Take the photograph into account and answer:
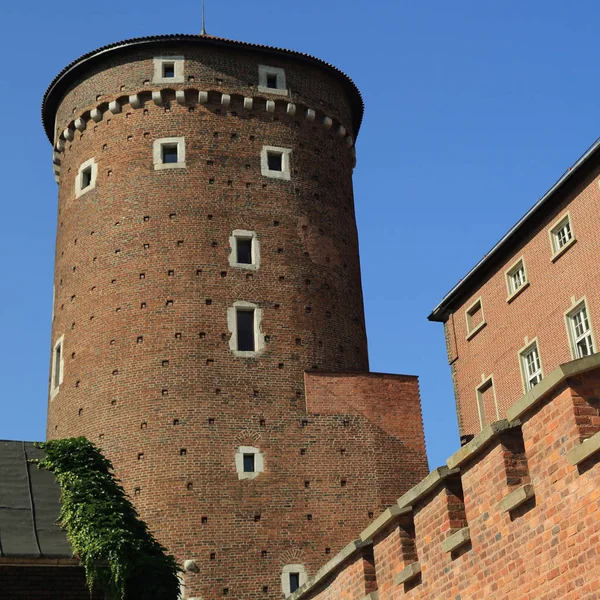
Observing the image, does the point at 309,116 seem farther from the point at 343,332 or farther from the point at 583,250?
the point at 583,250

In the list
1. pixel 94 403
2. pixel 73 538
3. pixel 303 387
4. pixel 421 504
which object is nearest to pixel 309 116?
pixel 303 387

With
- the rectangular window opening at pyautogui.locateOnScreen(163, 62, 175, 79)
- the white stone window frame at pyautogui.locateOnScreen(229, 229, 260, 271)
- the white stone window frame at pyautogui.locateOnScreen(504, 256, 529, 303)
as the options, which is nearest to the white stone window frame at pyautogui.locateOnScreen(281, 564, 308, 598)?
the white stone window frame at pyautogui.locateOnScreen(229, 229, 260, 271)

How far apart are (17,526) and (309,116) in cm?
1778

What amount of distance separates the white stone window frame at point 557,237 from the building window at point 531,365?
214cm

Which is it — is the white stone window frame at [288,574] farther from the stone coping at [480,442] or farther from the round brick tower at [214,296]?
the stone coping at [480,442]

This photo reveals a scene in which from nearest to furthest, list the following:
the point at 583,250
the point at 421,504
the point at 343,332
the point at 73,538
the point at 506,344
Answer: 1. the point at 421,504
2. the point at 73,538
3. the point at 583,250
4. the point at 506,344
5. the point at 343,332

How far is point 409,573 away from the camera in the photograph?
34.7 feet

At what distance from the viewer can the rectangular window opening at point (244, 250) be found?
89.4ft

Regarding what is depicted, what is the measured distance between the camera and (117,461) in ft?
81.5

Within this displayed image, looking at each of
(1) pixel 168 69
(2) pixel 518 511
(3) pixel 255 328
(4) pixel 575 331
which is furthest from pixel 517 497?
(1) pixel 168 69

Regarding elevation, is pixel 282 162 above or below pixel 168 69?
below

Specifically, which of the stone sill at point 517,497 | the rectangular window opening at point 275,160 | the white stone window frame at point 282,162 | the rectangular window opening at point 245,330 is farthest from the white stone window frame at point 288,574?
the stone sill at point 517,497

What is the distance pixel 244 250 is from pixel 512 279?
7140 mm

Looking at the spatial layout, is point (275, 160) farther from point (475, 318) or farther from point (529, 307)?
point (529, 307)
